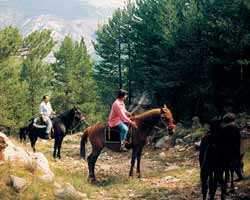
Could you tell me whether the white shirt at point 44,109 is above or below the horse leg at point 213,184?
above

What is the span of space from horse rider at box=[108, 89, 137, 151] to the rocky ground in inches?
61.7

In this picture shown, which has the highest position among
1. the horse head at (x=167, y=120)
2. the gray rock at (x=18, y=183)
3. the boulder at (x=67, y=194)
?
the horse head at (x=167, y=120)

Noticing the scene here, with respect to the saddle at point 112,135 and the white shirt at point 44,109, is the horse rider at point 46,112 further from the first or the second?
the saddle at point 112,135

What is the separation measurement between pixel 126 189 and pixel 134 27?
26.4m

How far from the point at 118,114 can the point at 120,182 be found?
2.18 metres

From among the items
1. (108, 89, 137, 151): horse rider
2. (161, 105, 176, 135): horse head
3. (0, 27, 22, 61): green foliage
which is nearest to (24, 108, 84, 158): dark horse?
(108, 89, 137, 151): horse rider

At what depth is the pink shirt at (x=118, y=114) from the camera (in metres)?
13.6

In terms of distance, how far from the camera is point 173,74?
2644cm

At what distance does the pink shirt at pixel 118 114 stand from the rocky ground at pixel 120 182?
1.89m

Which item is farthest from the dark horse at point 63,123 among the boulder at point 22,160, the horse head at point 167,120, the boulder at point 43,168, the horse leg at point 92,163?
the boulder at point 22,160

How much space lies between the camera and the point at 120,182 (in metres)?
13.9

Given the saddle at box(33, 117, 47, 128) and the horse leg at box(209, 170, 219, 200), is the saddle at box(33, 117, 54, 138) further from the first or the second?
the horse leg at box(209, 170, 219, 200)

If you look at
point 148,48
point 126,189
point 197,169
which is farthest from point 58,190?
point 148,48

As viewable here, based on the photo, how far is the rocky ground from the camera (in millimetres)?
10836
